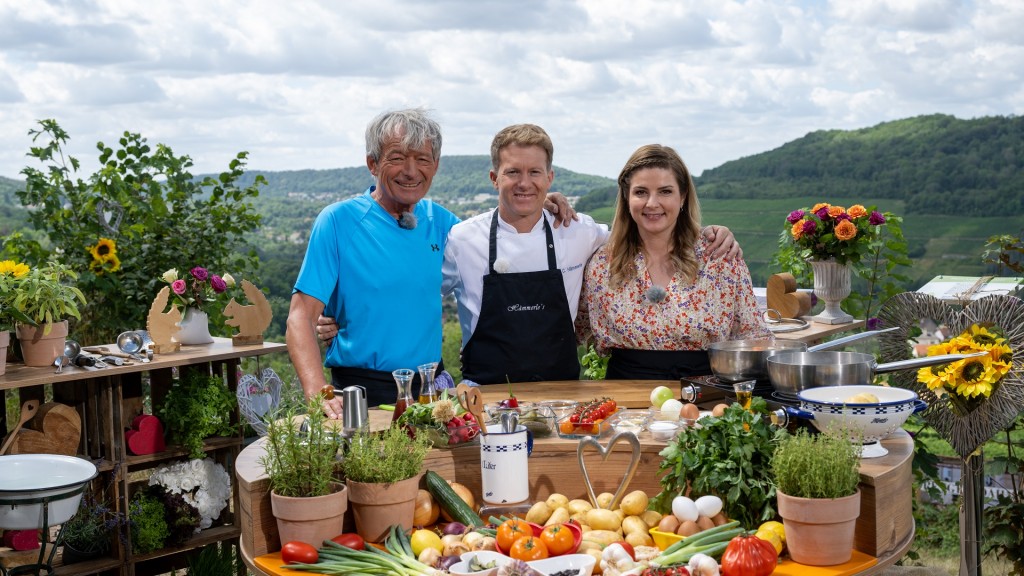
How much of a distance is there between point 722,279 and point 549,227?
0.78 m

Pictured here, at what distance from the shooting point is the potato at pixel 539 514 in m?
2.93

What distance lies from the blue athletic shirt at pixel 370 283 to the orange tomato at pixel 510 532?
1715mm

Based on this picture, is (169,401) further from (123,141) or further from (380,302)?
(123,141)

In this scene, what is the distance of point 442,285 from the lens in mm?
4539

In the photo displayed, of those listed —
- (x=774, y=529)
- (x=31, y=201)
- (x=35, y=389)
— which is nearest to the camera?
(x=774, y=529)

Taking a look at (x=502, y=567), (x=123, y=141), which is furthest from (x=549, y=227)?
(x=123, y=141)

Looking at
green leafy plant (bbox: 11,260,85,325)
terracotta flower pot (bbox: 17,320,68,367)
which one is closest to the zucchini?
green leafy plant (bbox: 11,260,85,325)

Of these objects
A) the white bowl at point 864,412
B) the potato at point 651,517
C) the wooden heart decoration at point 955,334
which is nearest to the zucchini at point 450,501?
the potato at point 651,517

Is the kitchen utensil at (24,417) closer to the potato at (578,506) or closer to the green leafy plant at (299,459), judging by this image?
the green leafy plant at (299,459)

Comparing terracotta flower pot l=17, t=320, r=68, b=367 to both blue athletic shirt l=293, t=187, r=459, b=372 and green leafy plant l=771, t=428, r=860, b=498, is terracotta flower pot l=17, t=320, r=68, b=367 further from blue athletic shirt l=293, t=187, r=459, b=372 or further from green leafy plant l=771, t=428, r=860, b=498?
green leafy plant l=771, t=428, r=860, b=498

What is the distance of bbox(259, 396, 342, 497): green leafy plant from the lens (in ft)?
9.16

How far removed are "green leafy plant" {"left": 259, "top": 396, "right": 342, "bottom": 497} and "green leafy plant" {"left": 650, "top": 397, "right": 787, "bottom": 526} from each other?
0.96m

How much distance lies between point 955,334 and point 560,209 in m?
1.72

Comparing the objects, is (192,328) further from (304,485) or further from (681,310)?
(304,485)
